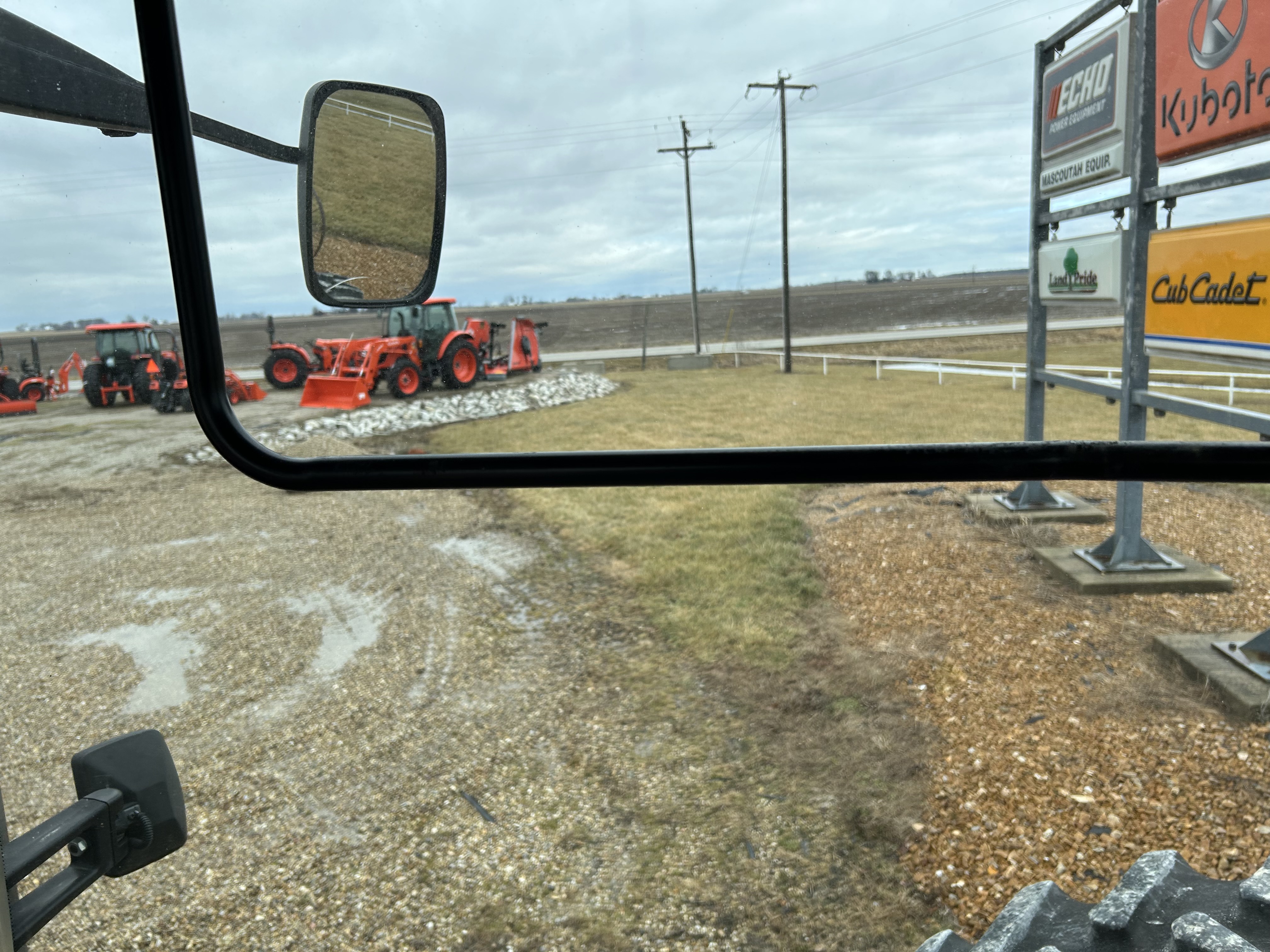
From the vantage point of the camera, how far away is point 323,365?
40.4ft

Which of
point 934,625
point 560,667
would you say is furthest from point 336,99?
point 934,625

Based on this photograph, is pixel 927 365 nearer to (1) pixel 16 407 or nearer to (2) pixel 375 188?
(2) pixel 375 188

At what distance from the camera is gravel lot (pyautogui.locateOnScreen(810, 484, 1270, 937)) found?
9.01 ft

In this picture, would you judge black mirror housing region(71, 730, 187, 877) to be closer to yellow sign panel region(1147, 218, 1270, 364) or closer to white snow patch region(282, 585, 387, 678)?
yellow sign panel region(1147, 218, 1270, 364)

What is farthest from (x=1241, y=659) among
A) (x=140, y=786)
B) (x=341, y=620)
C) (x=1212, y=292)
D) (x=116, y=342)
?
(x=116, y=342)

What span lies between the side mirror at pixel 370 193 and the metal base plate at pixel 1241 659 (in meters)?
4.06

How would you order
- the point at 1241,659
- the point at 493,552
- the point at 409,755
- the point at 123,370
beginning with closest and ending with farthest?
the point at 1241,659
the point at 409,755
the point at 123,370
the point at 493,552

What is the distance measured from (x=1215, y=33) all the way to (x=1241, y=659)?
329 cm

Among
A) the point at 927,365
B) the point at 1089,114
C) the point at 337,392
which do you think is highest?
the point at 1089,114

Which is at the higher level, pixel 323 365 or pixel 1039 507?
pixel 323 365

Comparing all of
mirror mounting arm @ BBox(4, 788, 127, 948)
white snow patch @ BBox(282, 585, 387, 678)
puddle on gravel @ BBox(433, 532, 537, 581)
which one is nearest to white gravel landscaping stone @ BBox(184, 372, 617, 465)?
mirror mounting arm @ BBox(4, 788, 127, 948)

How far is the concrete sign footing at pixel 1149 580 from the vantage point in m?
4.75

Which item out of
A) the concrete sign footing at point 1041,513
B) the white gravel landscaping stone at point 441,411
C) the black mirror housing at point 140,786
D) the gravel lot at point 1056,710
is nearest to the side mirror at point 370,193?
the white gravel landscaping stone at point 441,411

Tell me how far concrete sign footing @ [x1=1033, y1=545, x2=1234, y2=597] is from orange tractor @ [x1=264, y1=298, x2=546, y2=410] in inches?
146
